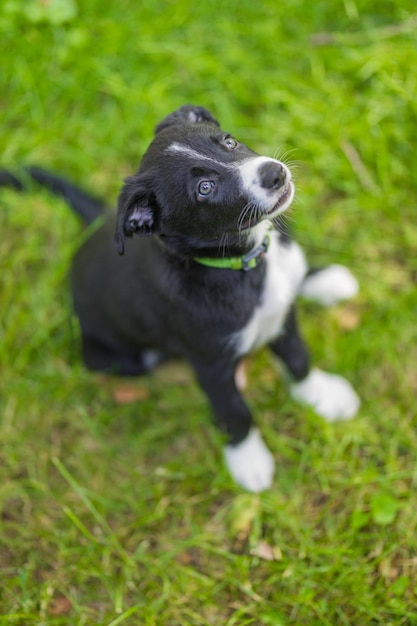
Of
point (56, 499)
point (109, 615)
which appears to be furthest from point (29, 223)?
point (109, 615)

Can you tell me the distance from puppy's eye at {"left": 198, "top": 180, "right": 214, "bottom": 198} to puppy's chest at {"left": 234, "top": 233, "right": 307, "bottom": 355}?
617mm

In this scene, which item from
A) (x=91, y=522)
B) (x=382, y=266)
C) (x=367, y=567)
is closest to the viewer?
(x=367, y=567)

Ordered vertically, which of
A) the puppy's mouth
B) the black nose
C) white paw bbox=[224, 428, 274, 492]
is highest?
the black nose

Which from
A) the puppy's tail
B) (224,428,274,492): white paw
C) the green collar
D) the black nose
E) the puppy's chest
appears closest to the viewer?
the black nose

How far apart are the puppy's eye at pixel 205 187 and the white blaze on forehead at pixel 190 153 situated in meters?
0.08

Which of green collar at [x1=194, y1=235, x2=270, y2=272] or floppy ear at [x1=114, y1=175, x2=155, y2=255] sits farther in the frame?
green collar at [x1=194, y1=235, x2=270, y2=272]

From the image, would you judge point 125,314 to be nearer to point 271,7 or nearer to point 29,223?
point 29,223

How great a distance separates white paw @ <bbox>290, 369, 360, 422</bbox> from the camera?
3.59m

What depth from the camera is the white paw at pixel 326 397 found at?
359 cm

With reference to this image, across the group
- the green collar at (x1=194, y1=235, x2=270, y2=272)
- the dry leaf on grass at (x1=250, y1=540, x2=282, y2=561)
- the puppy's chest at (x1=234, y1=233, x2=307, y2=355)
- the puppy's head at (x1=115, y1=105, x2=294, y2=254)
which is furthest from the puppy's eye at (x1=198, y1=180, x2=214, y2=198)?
the dry leaf on grass at (x1=250, y1=540, x2=282, y2=561)

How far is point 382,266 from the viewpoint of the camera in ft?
13.2

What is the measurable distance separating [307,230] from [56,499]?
7.40 feet

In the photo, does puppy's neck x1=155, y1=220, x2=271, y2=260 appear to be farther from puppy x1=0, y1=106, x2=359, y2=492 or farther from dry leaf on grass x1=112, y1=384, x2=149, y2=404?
dry leaf on grass x1=112, y1=384, x2=149, y2=404

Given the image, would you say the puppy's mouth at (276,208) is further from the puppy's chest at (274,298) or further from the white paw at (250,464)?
the white paw at (250,464)
